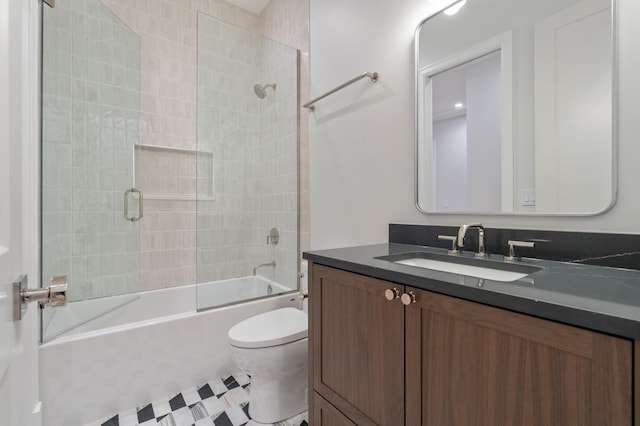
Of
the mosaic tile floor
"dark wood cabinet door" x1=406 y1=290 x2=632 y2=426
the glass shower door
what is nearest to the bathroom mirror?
"dark wood cabinet door" x1=406 y1=290 x2=632 y2=426

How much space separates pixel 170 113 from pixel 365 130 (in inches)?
69.1

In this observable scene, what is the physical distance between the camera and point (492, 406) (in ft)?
2.08

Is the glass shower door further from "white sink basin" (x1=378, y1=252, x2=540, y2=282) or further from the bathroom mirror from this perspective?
the bathroom mirror

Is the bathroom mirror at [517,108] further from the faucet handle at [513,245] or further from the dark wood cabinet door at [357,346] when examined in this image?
the dark wood cabinet door at [357,346]

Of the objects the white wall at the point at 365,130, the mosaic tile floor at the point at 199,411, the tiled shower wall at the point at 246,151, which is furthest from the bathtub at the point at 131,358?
the white wall at the point at 365,130

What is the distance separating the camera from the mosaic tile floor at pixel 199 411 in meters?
1.56

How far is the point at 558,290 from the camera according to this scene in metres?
0.62

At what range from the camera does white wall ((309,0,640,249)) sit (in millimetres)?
1464

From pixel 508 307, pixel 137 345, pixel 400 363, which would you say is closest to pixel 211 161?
pixel 137 345

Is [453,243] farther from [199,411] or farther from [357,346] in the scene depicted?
[199,411]

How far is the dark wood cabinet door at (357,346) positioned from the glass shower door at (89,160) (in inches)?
55.6

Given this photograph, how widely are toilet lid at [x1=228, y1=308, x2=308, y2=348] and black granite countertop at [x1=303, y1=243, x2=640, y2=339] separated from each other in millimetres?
713

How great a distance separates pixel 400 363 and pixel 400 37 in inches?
57.1

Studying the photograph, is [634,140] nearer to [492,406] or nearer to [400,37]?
[492,406]
